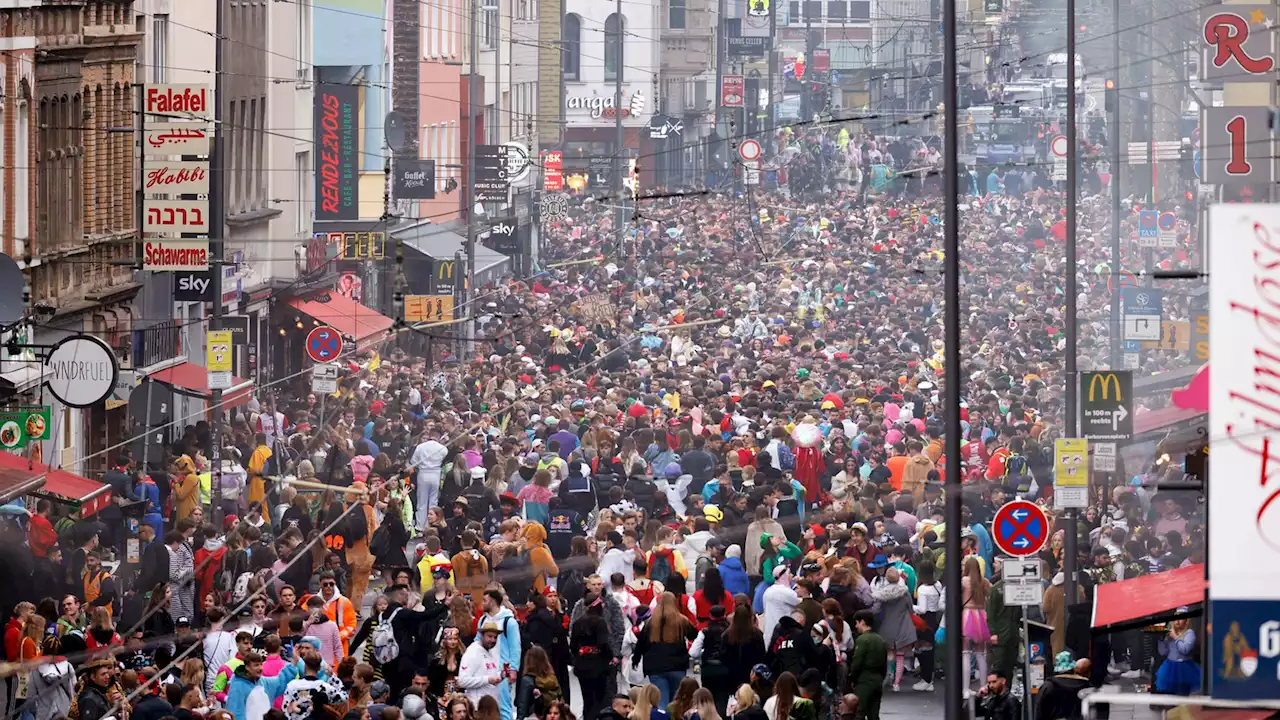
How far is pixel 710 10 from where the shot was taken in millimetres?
120062

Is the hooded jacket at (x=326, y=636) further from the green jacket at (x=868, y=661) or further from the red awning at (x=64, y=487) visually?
the red awning at (x=64, y=487)

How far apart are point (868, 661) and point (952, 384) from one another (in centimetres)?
288

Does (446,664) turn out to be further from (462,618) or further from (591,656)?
(591,656)

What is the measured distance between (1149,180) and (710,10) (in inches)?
2111

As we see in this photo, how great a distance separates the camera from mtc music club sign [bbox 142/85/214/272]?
31.3m

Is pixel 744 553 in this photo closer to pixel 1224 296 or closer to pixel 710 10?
pixel 1224 296

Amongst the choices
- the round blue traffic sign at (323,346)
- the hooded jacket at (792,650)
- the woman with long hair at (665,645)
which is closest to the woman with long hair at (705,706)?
the hooded jacket at (792,650)

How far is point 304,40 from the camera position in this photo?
165 feet

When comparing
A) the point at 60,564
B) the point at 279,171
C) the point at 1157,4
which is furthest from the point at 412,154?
the point at 60,564

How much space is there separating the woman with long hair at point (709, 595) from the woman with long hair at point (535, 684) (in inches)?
88.4

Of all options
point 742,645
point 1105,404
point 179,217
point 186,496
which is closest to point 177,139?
point 179,217

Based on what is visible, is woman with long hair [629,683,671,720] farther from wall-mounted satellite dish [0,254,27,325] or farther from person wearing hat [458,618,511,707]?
wall-mounted satellite dish [0,254,27,325]

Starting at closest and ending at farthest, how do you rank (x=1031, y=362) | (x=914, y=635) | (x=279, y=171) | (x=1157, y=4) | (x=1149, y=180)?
(x=914, y=635) < (x=1031, y=362) < (x=279, y=171) < (x=1157, y=4) < (x=1149, y=180)

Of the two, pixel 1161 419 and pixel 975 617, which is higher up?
pixel 1161 419
